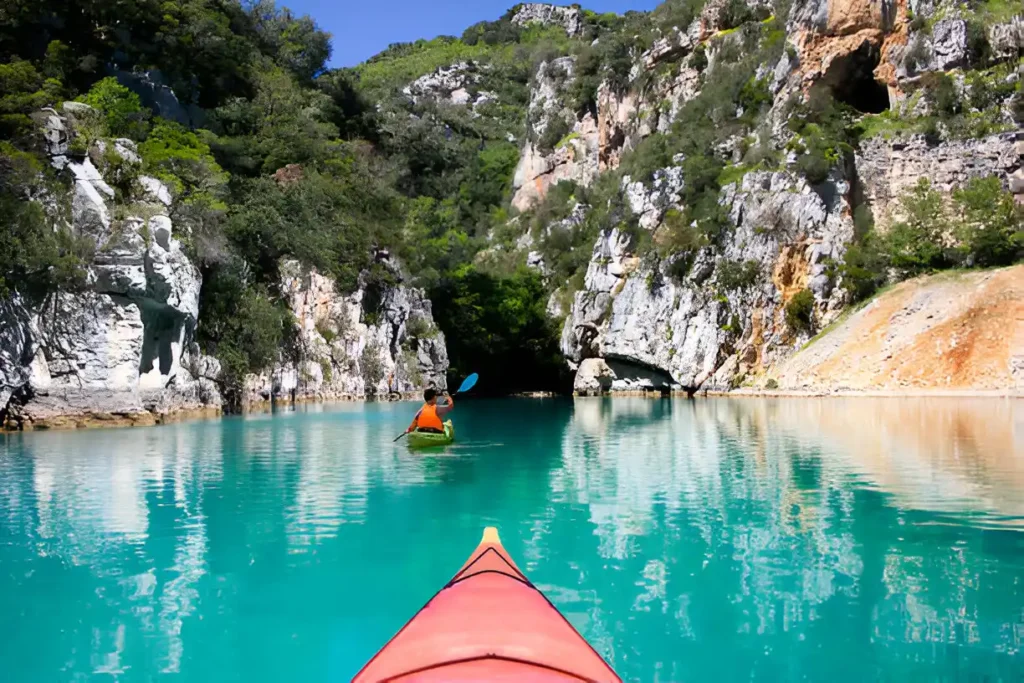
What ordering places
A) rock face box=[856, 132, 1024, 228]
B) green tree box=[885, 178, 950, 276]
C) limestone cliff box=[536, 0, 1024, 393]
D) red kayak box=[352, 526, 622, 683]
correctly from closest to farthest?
red kayak box=[352, 526, 622, 683] → green tree box=[885, 178, 950, 276] → rock face box=[856, 132, 1024, 228] → limestone cliff box=[536, 0, 1024, 393]

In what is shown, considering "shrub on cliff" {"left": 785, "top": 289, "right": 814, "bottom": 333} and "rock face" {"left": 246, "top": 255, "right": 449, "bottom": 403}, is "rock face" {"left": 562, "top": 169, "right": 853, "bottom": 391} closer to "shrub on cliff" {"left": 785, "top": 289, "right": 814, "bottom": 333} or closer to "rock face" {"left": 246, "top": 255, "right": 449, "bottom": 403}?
"shrub on cliff" {"left": 785, "top": 289, "right": 814, "bottom": 333}

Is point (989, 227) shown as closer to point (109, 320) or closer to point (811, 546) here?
point (811, 546)

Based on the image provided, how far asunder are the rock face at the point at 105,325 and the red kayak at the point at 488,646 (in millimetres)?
22990

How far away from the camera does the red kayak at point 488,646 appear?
415cm

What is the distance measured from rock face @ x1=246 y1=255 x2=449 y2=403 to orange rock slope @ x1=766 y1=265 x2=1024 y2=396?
2146 cm

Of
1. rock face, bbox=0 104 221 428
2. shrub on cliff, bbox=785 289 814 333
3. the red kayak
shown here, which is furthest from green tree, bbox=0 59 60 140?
shrub on cliff, bbox=785 289 814 333

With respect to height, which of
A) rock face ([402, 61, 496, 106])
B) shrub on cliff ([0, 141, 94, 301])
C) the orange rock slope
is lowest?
the orange rock slope

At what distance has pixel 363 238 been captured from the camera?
46.5m

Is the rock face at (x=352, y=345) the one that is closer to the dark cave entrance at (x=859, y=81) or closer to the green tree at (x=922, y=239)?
the green tree at (x=922, y=239)

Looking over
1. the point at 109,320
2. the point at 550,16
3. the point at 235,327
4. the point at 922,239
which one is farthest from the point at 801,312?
the point at 550,16

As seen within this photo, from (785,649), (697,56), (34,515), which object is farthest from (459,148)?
(785,649)

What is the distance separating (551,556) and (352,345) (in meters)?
36.7

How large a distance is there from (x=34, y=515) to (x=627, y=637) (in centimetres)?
868

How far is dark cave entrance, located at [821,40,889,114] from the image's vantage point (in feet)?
169
